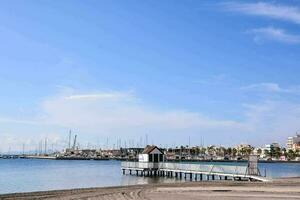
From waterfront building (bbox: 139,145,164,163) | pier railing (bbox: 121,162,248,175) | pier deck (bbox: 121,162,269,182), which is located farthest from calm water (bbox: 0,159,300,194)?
waterfront building (bbox: 139,145,164,163)

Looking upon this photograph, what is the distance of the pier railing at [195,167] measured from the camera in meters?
46.9

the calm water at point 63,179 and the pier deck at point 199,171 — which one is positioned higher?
the pier deck at point 199,171

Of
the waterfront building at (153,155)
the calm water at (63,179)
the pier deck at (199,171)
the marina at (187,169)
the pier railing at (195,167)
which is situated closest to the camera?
the pier deck at (199,171)

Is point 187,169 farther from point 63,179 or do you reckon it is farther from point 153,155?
point 63,179

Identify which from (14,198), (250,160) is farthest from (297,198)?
(250,160)

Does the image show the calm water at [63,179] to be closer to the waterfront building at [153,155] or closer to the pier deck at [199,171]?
the pier deck at [199,171]

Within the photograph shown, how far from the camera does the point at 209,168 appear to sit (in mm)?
53750

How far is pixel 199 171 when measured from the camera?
56469 millimetres

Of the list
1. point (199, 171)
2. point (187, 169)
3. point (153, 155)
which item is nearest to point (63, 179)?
point (153, 155)

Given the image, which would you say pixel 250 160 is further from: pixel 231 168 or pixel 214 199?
pixel 214 199

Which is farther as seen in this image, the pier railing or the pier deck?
the pier railing

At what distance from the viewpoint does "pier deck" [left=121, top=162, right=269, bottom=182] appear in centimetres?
4530

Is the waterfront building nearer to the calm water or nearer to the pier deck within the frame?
the pier deck

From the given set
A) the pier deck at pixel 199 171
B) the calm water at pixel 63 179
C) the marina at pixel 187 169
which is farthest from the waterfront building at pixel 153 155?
the calm water at pixel 63 179
